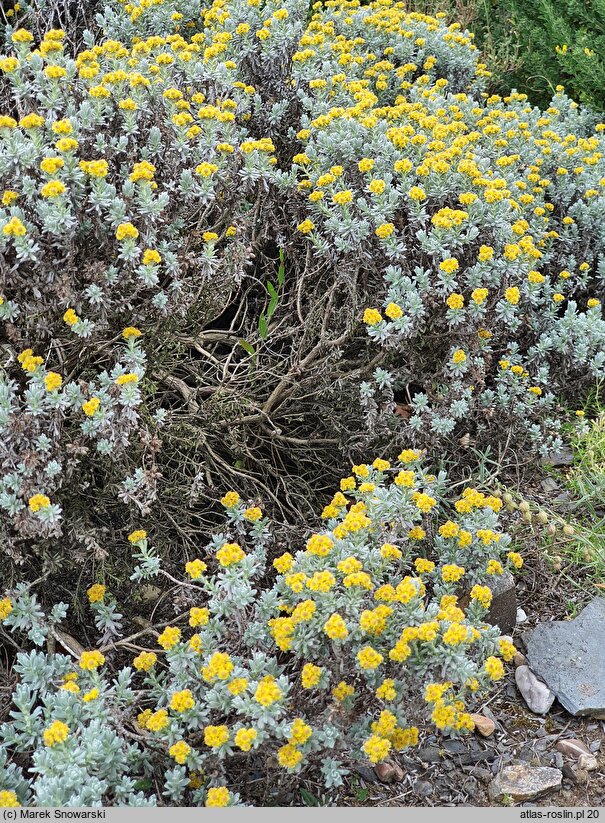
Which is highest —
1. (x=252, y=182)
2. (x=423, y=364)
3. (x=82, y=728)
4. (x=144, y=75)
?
(x=144, y=75)

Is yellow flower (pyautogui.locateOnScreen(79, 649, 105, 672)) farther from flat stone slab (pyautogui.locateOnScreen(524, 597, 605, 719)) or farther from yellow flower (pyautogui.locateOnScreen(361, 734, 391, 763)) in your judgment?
flat stone slab (pyautogui.locateOnScreen(524, 597, 605, 719))

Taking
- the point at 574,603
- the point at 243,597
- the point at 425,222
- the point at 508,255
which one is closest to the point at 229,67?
the point at 425,222

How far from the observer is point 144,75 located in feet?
9.09

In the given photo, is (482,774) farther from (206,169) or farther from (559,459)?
(206,169)

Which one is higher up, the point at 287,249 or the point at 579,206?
the point at 579,206

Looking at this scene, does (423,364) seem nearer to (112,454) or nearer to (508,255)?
(508,255)

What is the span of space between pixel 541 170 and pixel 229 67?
1.59 m

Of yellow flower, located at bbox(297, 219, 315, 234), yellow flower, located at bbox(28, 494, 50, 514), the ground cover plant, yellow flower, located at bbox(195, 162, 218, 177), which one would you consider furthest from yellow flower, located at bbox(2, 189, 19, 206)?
yellow flower, located at bbox(297, 219, 315, 234)

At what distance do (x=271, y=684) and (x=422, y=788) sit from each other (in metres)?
0.74

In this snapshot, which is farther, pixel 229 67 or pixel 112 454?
pixel 229 67

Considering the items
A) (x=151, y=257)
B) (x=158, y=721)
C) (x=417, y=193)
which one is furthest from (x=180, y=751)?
(x=417, y=193)

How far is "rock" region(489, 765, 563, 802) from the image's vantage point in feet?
7.48

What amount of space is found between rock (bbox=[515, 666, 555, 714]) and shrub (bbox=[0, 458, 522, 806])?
0.41 metres

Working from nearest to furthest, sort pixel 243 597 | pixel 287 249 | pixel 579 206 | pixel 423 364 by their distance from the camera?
pixel 243 597
pixel 423 364
pixel 287 249
pixel 579 206
